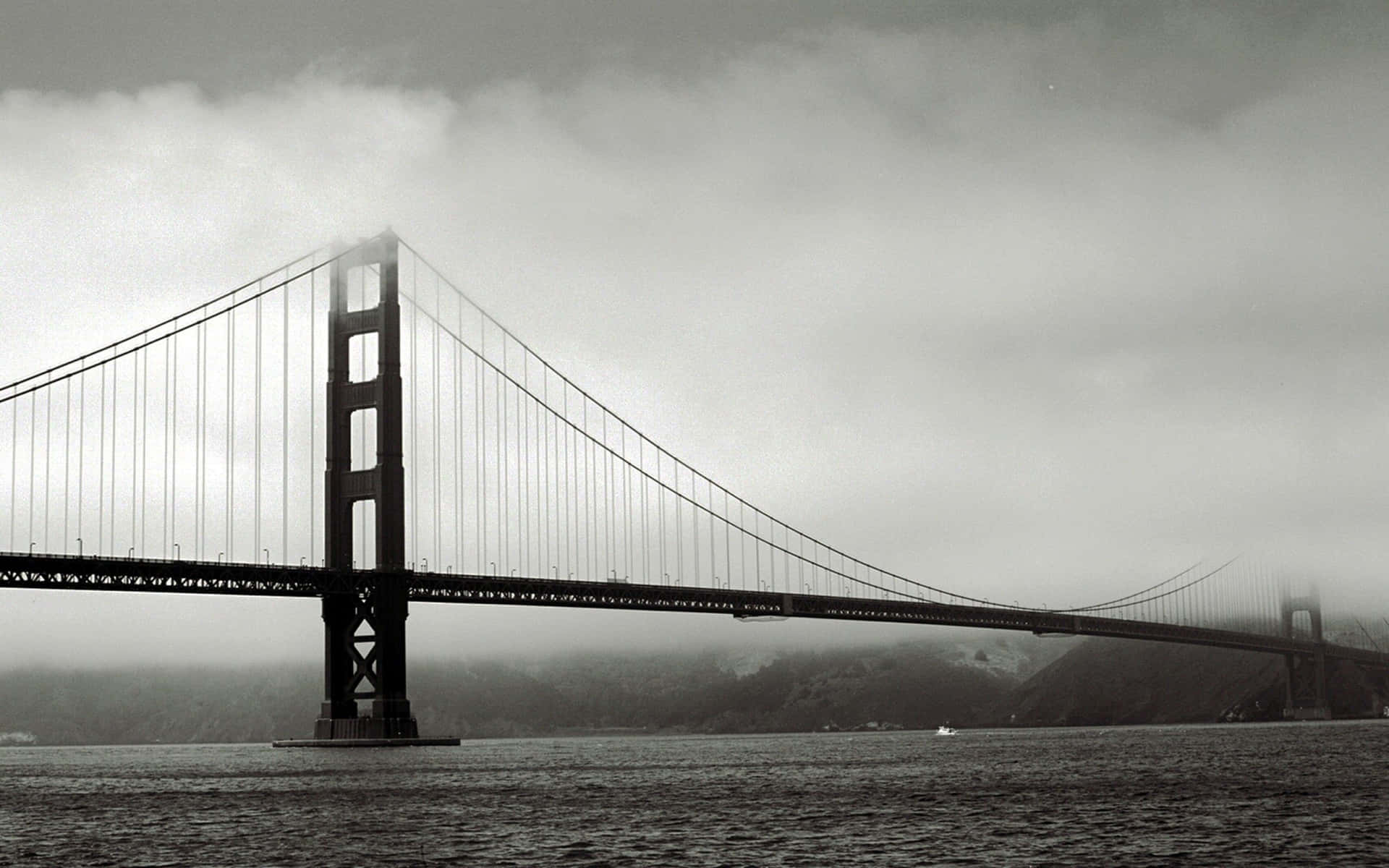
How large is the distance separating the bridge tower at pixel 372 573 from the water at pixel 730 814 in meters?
5.39

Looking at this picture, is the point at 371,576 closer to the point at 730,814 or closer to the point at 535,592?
the point at 535,592

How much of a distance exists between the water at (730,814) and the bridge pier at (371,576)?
17.2ft

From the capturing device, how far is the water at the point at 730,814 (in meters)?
42.7

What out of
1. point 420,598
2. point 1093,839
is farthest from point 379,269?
point 1093,839

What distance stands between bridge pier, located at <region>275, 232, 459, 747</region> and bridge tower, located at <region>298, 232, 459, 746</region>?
0.13 ft

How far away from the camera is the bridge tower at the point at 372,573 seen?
103188mm

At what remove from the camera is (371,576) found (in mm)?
103312

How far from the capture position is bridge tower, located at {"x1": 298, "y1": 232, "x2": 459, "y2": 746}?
339 feet

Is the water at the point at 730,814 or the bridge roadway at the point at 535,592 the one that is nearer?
the water at the point at 730,814

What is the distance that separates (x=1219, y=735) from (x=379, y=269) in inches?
3157

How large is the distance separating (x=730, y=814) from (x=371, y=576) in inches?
2058

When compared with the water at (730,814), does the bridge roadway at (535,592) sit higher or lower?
higher

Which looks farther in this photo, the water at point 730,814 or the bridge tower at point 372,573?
the bridge tower at point 372,573

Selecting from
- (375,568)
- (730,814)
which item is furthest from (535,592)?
(730,814)
